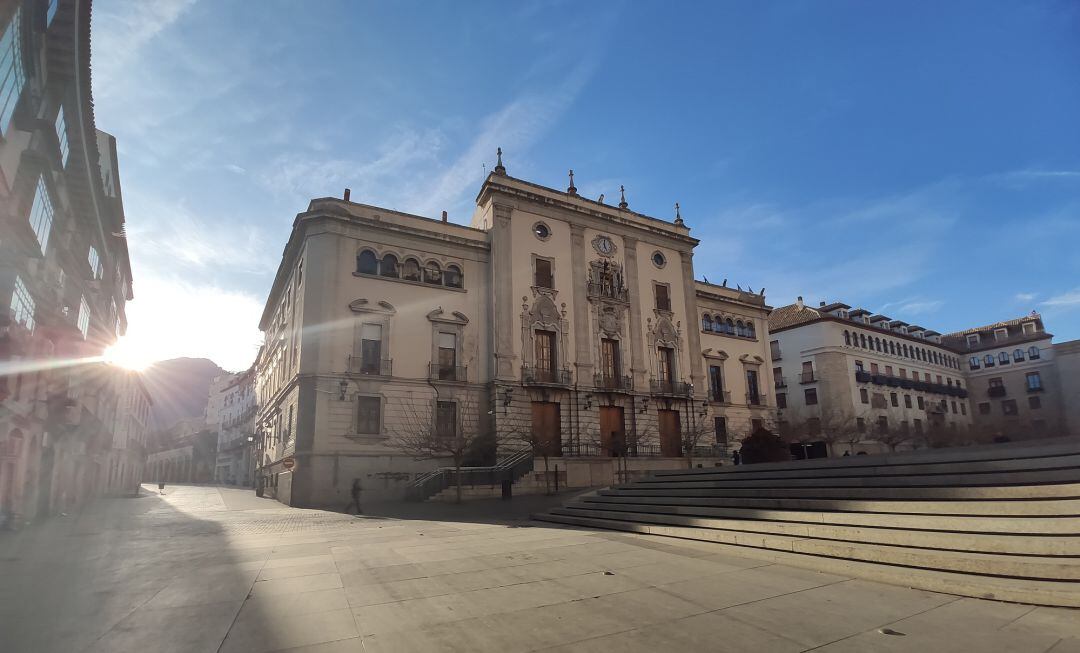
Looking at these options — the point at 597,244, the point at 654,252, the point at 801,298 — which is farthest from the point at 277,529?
the point at 801,298

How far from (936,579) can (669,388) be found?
94.6 feet

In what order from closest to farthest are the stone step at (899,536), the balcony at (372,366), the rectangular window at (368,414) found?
the stone step at (899,536)
the rectangular window at (368,414)
the balcony at (372,366)

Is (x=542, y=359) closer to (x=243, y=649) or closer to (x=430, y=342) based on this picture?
(x=430, y=342)

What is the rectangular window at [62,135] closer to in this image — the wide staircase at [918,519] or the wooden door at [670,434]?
the wide staircase at [918,519]

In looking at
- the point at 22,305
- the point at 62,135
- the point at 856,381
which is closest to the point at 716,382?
the point at 856,381

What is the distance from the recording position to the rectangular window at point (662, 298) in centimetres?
3703

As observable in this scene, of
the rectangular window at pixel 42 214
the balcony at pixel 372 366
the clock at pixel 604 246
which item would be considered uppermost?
the clock at pixel 604 246

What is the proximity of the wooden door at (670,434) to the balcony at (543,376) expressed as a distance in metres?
7.27

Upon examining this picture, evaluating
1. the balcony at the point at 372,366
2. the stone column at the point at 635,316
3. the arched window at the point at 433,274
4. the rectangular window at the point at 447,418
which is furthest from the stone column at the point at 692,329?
the balcony at the point at 372,366

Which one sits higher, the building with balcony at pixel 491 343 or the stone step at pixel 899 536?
the building with balcony at pixel 491 343

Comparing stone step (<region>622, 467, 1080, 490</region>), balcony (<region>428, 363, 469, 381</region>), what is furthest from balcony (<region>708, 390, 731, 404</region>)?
stone step (<region>622, 467, 1080, 490</region>)

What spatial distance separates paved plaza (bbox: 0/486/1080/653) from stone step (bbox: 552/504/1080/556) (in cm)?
83

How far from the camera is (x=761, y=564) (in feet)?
27.8

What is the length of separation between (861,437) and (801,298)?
15750mm
